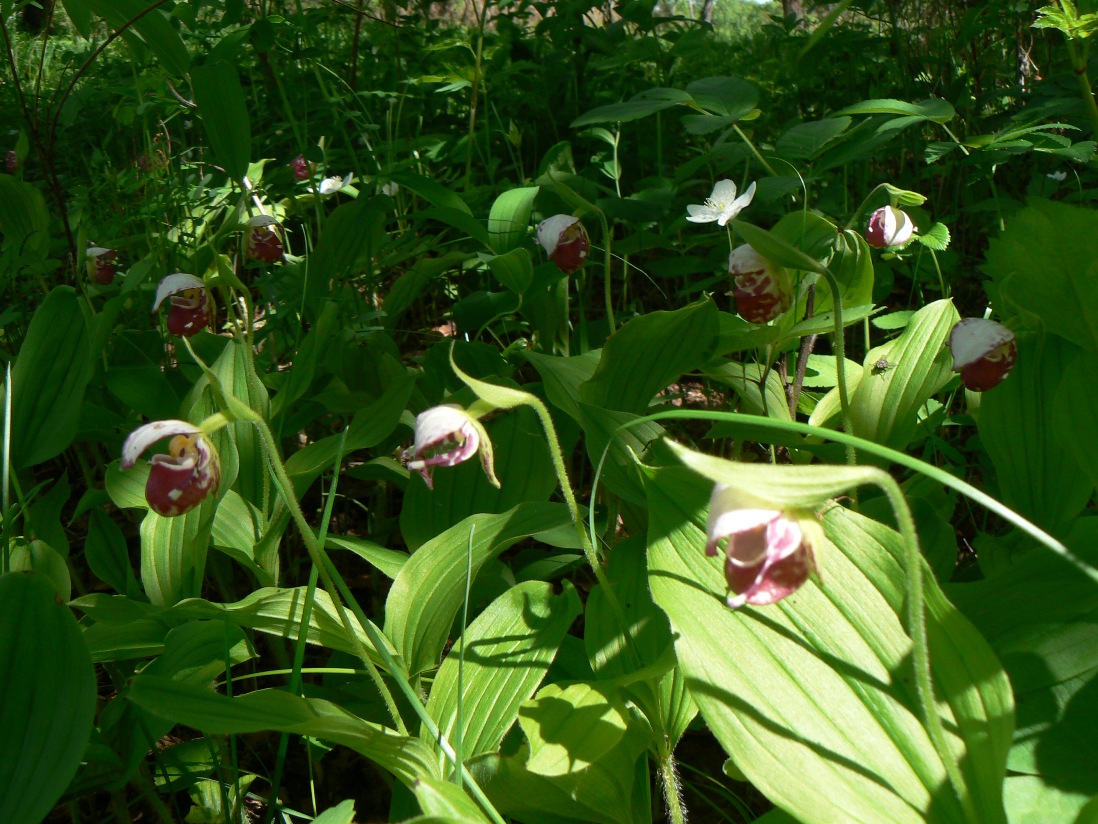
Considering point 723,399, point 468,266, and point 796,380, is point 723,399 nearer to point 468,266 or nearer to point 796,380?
point 796,380

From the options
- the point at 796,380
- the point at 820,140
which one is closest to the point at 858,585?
the point at 796,380

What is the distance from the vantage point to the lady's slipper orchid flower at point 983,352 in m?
1.15

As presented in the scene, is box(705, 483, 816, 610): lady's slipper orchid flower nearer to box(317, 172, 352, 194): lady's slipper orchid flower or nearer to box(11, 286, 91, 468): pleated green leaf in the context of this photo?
box(11, 286, 91, 468): pleated green leaf

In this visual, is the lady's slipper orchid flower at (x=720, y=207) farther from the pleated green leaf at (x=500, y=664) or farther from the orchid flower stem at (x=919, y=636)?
the orchid flower stem at (x=919, y=636)

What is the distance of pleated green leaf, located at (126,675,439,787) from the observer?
2.62 feet

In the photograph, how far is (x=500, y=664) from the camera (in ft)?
3.44

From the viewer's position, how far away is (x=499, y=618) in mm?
1093

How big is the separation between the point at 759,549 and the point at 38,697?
67 centimetres

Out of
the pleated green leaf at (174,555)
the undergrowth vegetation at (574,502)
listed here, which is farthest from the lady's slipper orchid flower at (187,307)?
the pleated green leaf at (174,555)

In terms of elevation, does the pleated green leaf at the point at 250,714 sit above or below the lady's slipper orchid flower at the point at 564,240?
below

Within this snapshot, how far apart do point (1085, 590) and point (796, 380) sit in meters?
0.73

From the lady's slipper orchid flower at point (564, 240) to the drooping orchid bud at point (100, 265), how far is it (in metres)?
1.16

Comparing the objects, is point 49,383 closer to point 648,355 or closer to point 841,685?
→ point 648,355

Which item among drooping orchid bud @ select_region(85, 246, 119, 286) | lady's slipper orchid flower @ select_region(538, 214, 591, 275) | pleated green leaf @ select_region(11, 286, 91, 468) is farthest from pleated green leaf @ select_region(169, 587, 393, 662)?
drooping orchid bud @ select_region(85, 246, 119, 286)
